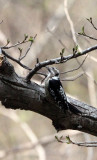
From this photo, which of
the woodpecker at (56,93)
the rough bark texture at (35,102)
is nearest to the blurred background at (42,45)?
the rough bark texture at (35,102)

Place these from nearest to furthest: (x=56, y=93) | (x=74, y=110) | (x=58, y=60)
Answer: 1. (x=58, y=60)
2. (x=56, y=93)
3. (x=74, y=110)

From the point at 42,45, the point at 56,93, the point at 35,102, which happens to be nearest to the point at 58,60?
the point at 56,93

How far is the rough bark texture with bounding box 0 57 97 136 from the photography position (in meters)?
2.39

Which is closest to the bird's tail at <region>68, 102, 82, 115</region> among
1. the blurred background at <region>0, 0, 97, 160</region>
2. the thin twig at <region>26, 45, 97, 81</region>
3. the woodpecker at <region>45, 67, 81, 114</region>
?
the woodpecker at <region>45, 67, 81, 114</region>

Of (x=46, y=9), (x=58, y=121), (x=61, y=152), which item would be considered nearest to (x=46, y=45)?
(x=46, y=9)

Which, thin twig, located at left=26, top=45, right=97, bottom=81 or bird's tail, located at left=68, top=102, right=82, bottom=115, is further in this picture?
bird's tail, located at left=68, top=102, right=82, bottom=115

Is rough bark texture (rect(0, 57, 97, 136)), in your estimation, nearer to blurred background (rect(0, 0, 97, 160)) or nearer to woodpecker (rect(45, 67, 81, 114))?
woodpecker (rect(45, 67, 81, 114))

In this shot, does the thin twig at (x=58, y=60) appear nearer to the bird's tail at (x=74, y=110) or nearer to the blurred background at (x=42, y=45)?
the bird's tail at (x=74, y=110)

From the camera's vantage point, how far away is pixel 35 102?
2.46m

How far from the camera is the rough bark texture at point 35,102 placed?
239 cm

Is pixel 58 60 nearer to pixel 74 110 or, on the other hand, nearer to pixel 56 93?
pixel 56 93

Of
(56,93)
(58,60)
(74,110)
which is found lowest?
(74,110)

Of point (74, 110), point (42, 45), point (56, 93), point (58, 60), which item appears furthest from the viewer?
point (42, 45)

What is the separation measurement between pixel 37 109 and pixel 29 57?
4.44 m
